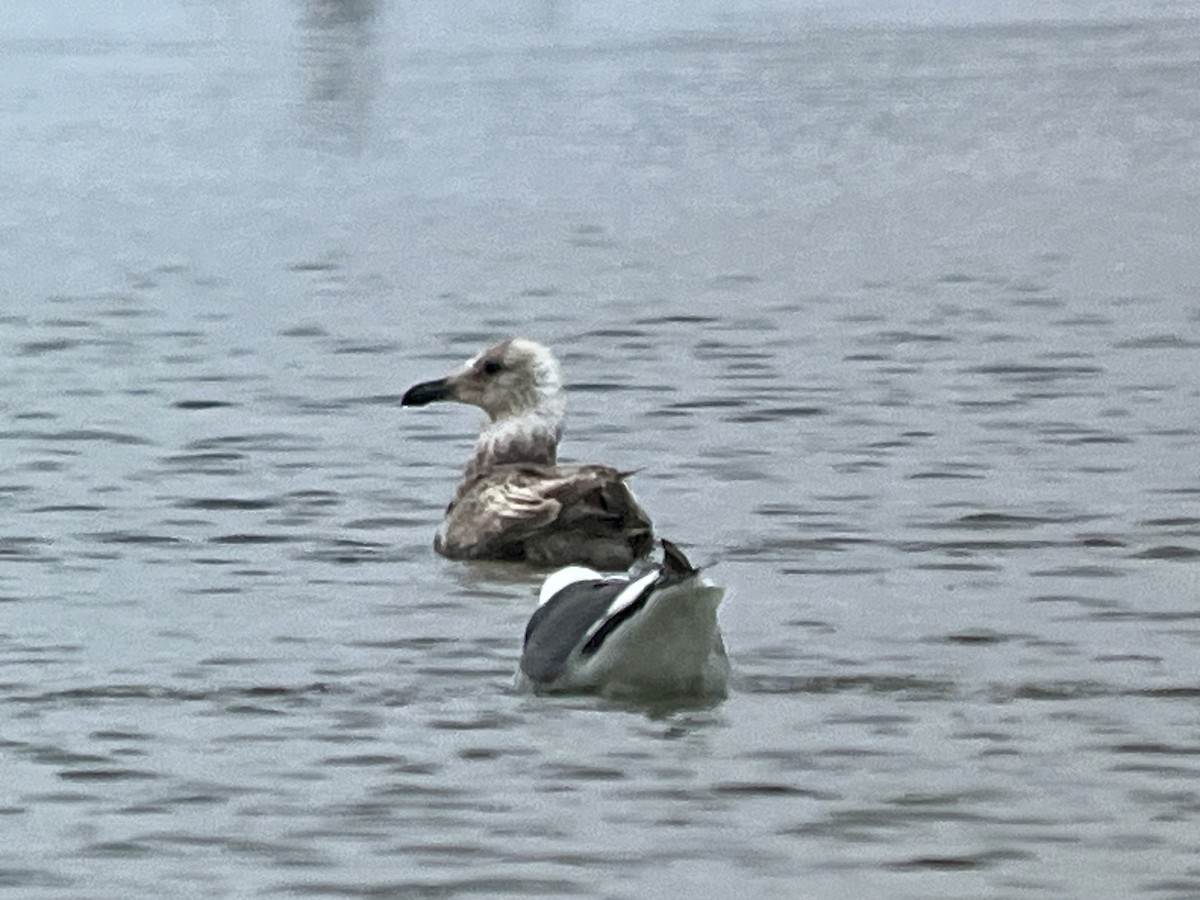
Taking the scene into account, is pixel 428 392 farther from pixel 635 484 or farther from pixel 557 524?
pixel 557 524

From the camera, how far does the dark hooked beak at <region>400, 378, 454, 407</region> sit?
16000mm

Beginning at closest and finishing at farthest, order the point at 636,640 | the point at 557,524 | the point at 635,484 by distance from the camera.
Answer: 1. the point at 636,640
2. the point at 557,524
3. the point at 635,484

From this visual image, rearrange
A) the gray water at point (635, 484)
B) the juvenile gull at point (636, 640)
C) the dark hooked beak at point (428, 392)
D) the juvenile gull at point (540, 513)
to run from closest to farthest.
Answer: the gray water at point (635, 484)
the juvenile gull at point (636, 640)
the juvenile gull at point (540, 513)
the dark hooked beak at point (428, 392)

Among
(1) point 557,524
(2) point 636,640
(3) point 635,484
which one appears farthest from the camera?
(3) point 635,484

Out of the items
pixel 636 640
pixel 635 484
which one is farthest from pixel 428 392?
pixel 636 640

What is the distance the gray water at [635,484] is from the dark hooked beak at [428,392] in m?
0.38

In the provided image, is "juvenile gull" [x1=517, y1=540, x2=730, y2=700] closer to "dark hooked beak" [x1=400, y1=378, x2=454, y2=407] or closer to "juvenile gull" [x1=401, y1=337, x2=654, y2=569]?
"juvenile gull" [x1=401, y1=337, x2=654, y2=569]

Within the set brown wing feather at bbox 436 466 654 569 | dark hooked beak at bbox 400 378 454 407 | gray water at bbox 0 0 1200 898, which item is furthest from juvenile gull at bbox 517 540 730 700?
dark hooked beak at bbox 400 378 454 407

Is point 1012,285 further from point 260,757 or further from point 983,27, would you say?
point 983,27

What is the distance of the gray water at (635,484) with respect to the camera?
10.2m

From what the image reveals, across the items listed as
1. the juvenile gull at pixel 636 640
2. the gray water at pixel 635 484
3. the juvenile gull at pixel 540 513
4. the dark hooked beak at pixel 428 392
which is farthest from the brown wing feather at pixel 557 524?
the juvenile gull at pixel 636 640

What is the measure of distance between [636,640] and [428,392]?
4.62 meters

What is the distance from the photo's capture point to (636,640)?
38.1 ft

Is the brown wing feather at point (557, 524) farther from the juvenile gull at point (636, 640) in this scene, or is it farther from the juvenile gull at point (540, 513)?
the juvenile gull at point (636, 640)
